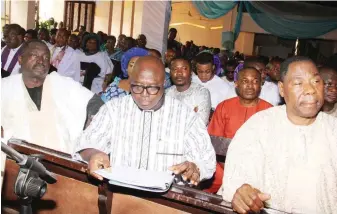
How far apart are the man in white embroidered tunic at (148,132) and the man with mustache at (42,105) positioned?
82cm

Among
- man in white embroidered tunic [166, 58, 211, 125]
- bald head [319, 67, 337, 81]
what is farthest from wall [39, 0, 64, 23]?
bald head [319, 67, 337, 81]

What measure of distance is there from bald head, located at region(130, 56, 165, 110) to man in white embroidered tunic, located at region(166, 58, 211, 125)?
2007 millimetres

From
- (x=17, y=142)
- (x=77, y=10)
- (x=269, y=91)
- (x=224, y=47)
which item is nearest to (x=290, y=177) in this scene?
(x=17, y=142)

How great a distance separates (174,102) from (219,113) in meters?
1.53

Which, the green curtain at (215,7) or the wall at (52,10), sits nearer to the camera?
the green curtain at (215,7)

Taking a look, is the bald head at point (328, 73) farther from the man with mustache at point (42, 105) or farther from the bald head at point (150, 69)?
the man with mustache at point (42, 105)

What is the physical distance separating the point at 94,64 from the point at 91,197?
533 cm

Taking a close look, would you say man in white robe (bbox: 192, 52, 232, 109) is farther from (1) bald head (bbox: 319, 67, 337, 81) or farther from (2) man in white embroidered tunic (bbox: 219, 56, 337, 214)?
(2) man in white embroidered tunic (bbox: 219, 56, 337, 214)

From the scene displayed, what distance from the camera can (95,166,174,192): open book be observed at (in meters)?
2.17

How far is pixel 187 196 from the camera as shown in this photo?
220cm

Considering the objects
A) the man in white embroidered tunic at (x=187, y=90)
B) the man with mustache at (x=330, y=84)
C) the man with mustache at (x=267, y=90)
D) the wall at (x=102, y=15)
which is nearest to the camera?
the man with mustache at (x=330, y=84)

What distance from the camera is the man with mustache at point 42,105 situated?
11.8ft

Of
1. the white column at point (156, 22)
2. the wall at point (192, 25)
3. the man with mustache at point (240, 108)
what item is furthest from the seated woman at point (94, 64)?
the wall at point (192, 25)

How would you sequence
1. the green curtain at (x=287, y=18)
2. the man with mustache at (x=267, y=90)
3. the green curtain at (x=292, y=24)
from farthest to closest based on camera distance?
the green curtain at (x=292, y=24), the green curtain at (x=287, y=18), the man with mustache at (x=267, y=90)
